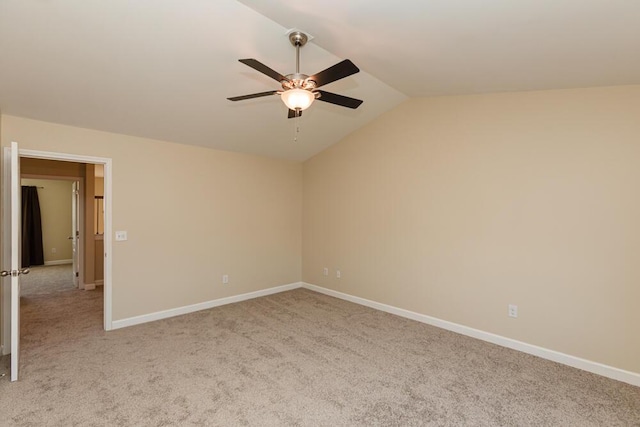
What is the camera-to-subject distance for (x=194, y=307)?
15.0 feet

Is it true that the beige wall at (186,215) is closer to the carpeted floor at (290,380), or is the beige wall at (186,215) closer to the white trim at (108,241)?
the white trim at (108,241)

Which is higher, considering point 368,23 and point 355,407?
point 368,23

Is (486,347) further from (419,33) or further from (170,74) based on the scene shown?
(170,74)

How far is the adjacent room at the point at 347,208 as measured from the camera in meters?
2.27

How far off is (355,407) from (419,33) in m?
2.81

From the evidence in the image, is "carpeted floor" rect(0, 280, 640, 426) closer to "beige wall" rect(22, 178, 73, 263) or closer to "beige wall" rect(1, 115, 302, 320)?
"beige wall" rect(1, 115, 302, 320)

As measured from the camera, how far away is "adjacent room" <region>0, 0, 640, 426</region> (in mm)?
2266

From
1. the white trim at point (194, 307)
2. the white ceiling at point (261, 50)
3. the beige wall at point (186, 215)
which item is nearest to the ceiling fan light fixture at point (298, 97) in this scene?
the white ceiling at point (261, 50)

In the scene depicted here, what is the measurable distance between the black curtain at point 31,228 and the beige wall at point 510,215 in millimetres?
8167

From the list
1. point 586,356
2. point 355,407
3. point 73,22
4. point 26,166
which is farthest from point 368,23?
point 26,166

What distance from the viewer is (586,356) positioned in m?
2.96

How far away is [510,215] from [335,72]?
2.57 metres

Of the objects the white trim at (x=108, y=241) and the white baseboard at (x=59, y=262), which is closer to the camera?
the white trim at (x=108, y=241)

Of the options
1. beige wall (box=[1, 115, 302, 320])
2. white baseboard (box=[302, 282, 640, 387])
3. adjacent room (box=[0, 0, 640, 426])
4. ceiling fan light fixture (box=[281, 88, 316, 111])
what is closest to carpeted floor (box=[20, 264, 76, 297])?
adjacent room (box=[0, 0, 640, 426])
